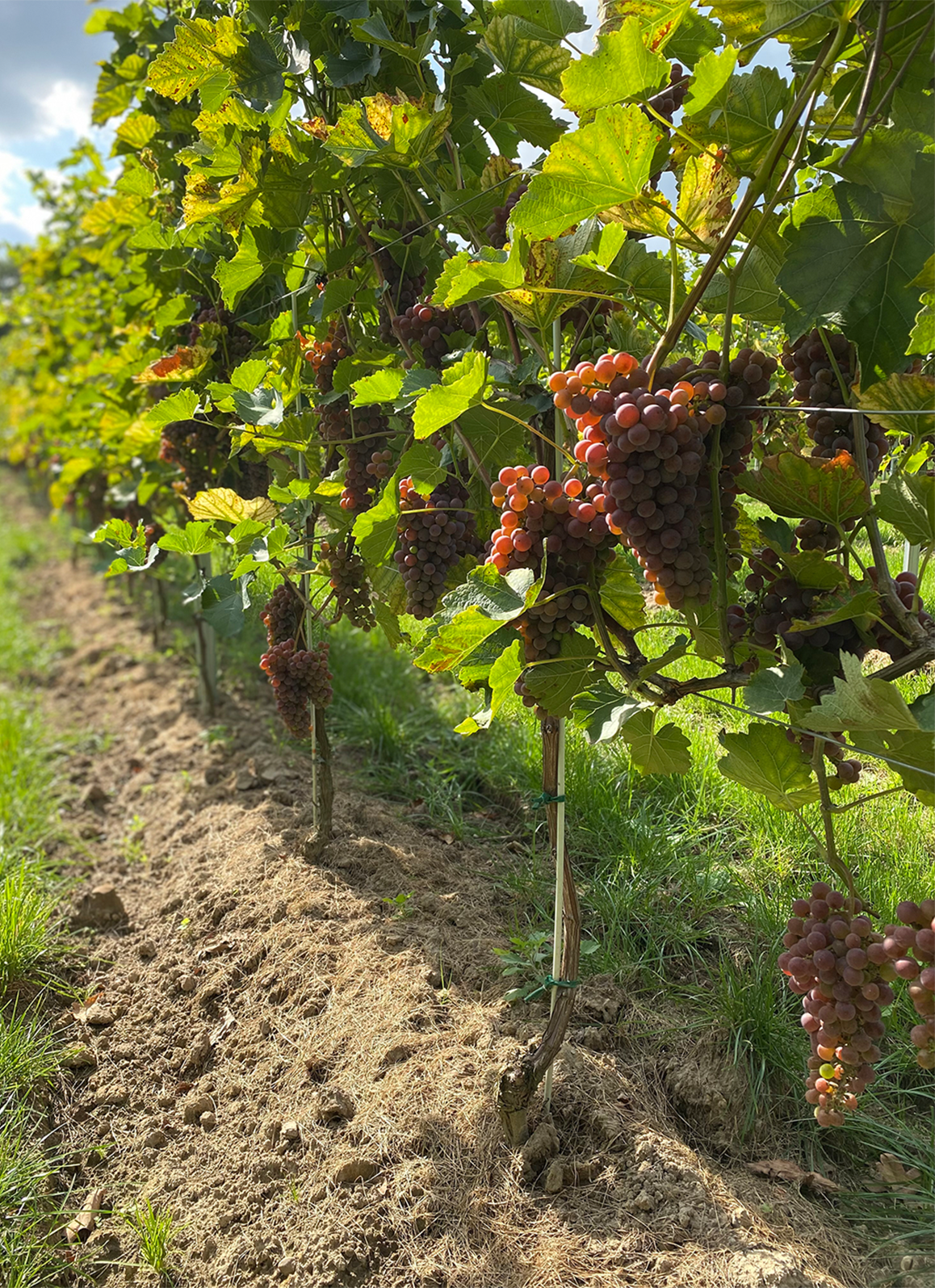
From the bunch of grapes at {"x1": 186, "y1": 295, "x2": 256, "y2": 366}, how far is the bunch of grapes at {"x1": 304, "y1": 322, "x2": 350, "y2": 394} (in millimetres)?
803

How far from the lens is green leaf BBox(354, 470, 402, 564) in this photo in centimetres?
162

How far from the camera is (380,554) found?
1.71 meters

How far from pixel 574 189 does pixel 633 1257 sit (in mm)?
1610

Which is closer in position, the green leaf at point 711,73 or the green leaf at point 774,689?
the green leaf at point 711,73

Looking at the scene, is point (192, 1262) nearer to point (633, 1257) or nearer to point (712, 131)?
point (633, 1257)

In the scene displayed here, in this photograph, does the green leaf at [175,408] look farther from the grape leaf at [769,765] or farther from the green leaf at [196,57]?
the grape leaf at [769,765]

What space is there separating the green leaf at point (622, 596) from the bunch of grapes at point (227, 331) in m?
1.94

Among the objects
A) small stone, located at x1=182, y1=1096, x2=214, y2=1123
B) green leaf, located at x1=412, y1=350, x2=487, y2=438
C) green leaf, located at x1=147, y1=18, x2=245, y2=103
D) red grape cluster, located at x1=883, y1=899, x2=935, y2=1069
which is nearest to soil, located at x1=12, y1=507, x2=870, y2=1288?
small stone, located at x1=182, y1=1096, x2=214, y2=1123

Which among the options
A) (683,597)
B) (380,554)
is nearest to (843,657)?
(683,597)

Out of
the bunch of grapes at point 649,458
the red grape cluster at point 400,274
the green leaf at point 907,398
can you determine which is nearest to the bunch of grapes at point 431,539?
the red grape cluster at point 400,274

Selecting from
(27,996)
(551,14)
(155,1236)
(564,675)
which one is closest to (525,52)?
(551,14)

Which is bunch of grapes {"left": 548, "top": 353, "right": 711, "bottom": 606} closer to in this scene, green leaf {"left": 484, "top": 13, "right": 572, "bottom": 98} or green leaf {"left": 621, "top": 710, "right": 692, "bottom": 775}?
green leaf {"left": 621, "top": 710, "right": 692, "bottom": 775}

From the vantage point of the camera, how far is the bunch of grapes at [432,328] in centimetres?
174

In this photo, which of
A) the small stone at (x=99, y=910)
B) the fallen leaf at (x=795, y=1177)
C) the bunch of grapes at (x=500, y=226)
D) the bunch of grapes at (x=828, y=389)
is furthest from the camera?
the small stone at (x=99, y=910)
